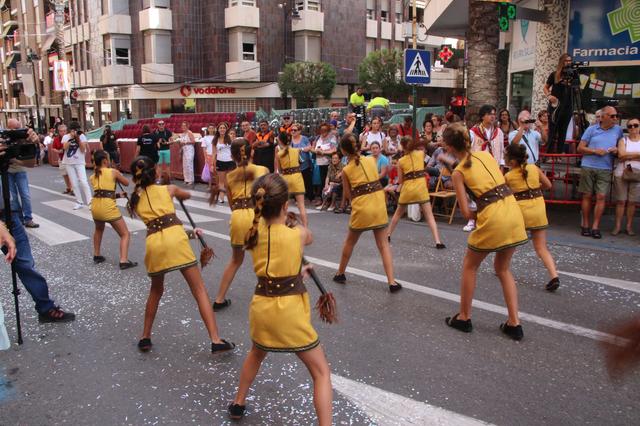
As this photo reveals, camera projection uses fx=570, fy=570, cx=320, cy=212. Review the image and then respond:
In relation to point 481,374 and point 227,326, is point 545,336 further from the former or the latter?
point 227,326

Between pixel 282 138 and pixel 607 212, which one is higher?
pixel 282 138

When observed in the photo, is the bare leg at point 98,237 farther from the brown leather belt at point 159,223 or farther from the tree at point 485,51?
the tree at point 485,51

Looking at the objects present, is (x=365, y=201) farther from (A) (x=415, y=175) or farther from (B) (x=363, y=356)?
(A) (x=415, y=175)

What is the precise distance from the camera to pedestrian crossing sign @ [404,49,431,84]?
11.2 meters

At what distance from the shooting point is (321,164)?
40.4 ft

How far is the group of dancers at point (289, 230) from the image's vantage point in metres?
3.15

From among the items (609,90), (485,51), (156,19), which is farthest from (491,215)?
(156,19)

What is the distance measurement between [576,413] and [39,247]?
25.2 ft

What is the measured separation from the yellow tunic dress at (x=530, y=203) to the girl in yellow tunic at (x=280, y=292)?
340 cm

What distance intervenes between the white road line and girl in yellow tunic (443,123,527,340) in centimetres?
663

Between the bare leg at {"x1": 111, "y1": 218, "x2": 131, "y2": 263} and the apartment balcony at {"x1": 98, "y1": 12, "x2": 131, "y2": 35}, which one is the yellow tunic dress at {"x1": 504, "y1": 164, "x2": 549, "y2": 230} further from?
the apartment balcony at {"x1": 98, "y1": 12, "x2": 131, "y2": 35}

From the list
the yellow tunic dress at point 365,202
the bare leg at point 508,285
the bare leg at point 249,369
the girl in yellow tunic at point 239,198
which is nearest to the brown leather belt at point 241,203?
the girl in yellow tunic at point 239,198

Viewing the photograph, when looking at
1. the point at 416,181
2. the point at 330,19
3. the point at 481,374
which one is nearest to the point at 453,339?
the point at 481,374

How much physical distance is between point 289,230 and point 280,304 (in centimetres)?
41
